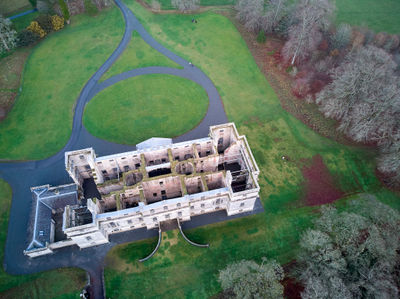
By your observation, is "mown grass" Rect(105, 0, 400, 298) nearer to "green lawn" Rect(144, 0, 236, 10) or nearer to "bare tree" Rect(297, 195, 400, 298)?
"bare tree" Rect(297, 195, 400, 298)

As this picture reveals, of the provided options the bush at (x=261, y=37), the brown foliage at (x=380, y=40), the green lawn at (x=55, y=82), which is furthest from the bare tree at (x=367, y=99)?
the green lawn at (x=55, y=82)

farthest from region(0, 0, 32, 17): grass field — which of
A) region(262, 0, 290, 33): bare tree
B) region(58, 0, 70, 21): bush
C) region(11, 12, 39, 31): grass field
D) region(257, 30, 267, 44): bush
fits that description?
region(262, 0, 290, 33): bare tree

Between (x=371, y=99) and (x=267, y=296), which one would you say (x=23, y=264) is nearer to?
(x=267, y=296)

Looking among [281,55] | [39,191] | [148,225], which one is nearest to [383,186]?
[281,55]

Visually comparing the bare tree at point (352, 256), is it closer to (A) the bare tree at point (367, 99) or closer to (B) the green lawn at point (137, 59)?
(A) the bare tree at point (367, 99)

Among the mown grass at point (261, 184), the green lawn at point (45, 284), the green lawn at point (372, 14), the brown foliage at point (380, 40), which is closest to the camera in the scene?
the green lawn at point (45, 284)
